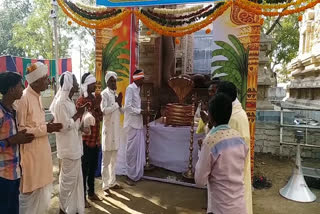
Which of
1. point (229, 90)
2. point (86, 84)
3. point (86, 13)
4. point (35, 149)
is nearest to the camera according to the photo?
point (229, 90)

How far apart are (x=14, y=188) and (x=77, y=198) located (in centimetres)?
105

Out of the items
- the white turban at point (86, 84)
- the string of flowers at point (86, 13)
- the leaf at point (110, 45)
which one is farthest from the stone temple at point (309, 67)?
the white turban at point (86, 84)

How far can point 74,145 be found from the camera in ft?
10.2

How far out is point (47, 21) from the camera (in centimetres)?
1911

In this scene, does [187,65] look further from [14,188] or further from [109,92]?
[14,188]

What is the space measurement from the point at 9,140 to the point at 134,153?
2716 mm

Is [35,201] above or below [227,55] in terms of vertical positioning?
below

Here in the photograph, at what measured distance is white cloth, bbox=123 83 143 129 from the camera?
15.0 feet

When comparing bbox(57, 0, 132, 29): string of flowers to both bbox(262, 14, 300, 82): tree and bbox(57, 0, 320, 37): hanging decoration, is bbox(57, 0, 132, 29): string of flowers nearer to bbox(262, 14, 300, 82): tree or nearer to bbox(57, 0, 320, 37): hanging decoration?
bbox(57, 0, 320, 37): hanging decoration

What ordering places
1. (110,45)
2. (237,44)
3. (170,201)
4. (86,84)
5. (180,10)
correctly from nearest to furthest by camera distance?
(86,84)
(170,201)
(237,44)
(180,10)
(110,45)

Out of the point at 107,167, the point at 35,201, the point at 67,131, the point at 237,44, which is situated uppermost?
the point at 237,44

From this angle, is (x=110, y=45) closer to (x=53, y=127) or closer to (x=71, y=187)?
(x=53, y=127)

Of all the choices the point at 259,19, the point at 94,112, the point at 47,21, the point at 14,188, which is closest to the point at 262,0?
the point at 259,19

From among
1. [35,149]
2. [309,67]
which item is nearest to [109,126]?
[35,149]
